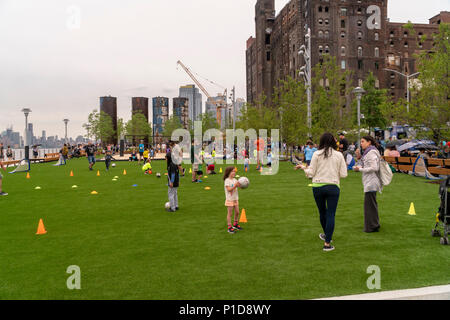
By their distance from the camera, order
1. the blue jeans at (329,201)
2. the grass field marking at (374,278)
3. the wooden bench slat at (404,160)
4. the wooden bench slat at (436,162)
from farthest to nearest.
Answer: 1. the wooden bench slat at (404,160)
2. the wooden bench slat at (436,162)
3. the blue jeans at (329,201)
4. the grass field marking at (374,278)

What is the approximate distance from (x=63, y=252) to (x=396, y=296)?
17.8 ft

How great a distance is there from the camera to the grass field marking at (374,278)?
4.99 meters

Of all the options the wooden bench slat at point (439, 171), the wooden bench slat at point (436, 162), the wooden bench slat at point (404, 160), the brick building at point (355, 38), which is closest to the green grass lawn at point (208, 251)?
the wooden bench slat at point (439, 171)

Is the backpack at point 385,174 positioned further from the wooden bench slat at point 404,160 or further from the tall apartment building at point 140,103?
the tall apartment building at point 140,103

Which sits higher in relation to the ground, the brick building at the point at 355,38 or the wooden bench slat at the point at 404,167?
the brick building at the point at 355,38

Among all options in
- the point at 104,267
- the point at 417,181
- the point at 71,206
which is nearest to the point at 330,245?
the point at 104,267

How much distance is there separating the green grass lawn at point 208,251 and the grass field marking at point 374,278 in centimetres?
8

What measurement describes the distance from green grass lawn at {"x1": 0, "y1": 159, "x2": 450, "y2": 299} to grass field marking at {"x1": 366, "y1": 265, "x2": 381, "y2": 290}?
0.25 feet

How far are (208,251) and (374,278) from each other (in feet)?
9.28

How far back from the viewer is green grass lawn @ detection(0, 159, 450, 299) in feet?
16.8

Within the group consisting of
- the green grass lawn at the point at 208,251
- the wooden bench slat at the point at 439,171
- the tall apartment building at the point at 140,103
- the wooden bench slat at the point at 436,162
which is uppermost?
the tall apartment building at the point at 140,103

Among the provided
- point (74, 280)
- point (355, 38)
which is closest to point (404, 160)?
point (74, 280)

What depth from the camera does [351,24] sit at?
269ft

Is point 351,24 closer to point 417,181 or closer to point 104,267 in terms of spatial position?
point 417,181
